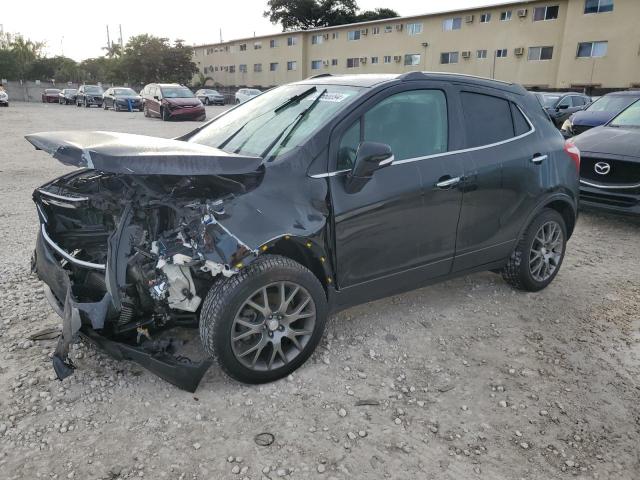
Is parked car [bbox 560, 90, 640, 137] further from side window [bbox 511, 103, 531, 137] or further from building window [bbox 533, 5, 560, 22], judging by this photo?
building window [bbox 533, 5, 560, 22]

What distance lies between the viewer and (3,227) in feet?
19.1

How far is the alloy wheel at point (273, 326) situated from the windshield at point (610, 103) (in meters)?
10.7

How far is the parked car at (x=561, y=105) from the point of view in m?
17.2

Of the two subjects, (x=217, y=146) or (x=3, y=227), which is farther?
(x=3, y=227)

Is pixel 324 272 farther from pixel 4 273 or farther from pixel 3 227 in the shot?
pixel 3 227

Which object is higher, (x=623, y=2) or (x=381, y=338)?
(x=623, y=2)

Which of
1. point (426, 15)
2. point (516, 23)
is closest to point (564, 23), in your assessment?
point (516, 23)

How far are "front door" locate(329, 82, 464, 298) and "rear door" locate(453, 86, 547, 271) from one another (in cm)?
17

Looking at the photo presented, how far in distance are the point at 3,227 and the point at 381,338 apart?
4.87 meters

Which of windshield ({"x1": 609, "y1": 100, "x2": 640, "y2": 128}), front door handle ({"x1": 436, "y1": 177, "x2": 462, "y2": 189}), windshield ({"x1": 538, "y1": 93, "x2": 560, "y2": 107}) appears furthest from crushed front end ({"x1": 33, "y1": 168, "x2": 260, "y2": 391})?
windshield ({"x1": 538, "y1": 93, "x2": 560, "y2": 107})

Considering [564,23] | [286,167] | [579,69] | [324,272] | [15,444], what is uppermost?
[564,23]

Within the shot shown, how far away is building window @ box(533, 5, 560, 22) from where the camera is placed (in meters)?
32.5

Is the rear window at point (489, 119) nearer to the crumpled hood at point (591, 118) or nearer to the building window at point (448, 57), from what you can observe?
the crumpled hood at point (591, 118)

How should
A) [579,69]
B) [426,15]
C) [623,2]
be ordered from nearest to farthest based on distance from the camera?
1. [623,2]
2. [579,69]
3. [426,15]
